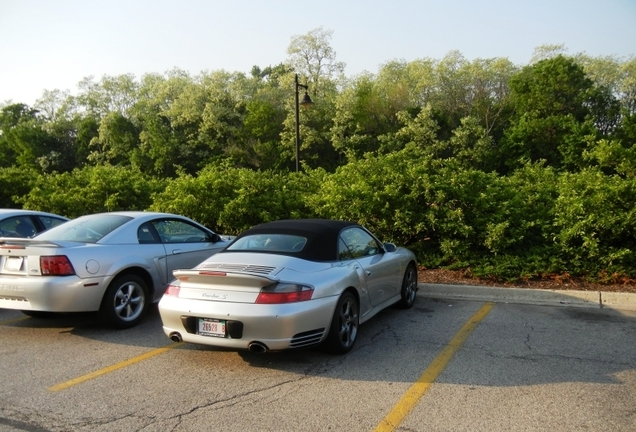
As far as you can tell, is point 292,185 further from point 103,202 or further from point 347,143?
point 347,143

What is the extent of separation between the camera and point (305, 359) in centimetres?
541

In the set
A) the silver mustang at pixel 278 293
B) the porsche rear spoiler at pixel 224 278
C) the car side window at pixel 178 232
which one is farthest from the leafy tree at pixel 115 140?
the porsche rear spoiler at pixel 224 278

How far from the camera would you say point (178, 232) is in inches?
307

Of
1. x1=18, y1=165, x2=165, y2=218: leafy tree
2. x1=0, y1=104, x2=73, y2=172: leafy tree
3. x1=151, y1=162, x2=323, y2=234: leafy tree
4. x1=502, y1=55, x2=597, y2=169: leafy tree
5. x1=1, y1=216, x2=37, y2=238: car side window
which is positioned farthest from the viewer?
x1=0, y1=104, x2=73, y2=172: leafy tree

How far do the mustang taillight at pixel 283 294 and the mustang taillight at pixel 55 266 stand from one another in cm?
263

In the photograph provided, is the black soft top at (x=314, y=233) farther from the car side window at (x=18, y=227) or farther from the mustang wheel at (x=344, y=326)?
the car side window at (x=18, y=227)

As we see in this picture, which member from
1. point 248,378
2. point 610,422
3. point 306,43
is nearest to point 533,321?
point 610,422

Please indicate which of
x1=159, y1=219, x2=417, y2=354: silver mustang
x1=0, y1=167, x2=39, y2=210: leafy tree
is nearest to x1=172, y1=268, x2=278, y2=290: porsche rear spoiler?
x1=159, y1=219, x2=417, y2=354: silver mustang

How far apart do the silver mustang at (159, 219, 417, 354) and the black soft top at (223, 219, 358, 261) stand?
0.01 meters

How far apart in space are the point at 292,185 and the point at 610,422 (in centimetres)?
999

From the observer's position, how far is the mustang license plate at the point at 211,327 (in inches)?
194

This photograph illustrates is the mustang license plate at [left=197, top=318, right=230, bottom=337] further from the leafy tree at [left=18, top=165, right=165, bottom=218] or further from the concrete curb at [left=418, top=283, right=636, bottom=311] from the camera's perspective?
the leafy tree at [left=18, top=165, right=165, bottom=218]

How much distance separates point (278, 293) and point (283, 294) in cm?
5

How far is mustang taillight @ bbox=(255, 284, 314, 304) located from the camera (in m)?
4.92
